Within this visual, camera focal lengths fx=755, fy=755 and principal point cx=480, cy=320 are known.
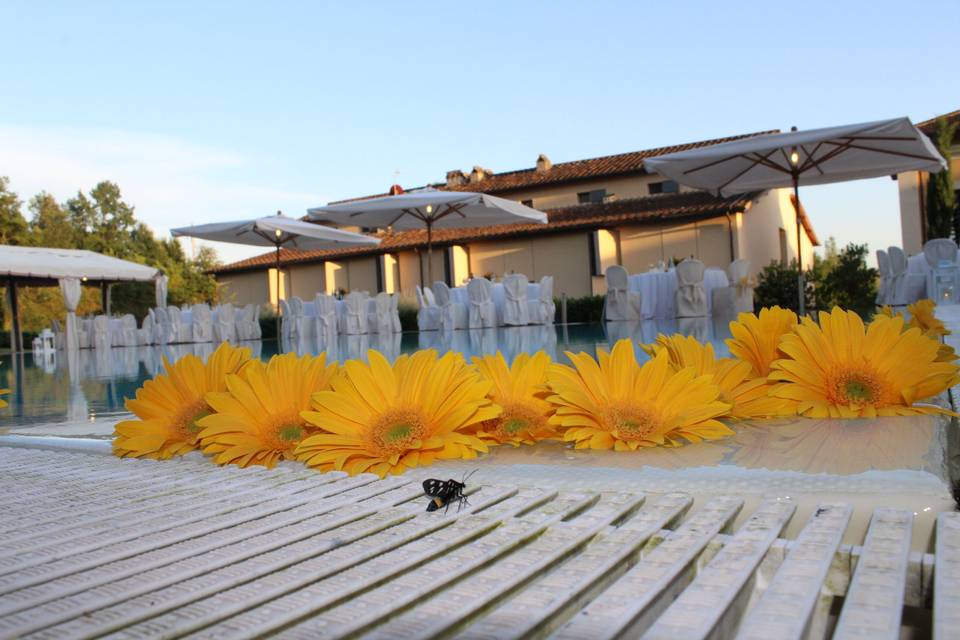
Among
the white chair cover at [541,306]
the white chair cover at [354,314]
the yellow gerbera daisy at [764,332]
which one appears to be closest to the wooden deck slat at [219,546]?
the yellow gerbera daisy at [764,332]

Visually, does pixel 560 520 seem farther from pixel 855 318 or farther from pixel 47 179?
pixel 47 179

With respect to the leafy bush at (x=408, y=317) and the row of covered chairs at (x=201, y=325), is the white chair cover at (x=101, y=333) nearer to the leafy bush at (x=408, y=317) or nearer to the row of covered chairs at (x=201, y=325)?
the row of covered chairs at (x=201, y=325)

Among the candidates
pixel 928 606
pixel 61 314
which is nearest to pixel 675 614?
pixel 928 606

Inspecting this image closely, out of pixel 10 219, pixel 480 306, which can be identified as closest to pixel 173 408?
pixel 480 306

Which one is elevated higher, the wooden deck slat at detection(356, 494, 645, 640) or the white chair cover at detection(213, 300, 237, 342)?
the white chair cover at detection(213, 300, 237, 342)

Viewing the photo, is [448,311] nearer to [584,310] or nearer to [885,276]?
[584,310]

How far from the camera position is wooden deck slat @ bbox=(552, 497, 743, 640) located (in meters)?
0.62

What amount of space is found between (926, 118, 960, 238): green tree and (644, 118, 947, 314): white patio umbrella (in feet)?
27.3

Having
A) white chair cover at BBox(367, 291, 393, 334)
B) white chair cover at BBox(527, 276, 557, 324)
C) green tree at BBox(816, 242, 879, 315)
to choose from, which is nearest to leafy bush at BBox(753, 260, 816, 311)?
green tree at BBox(816, 242, 879, 315)

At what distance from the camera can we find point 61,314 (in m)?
31.4

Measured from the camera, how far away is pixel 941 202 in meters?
17.1

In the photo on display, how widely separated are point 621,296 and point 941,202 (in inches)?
358

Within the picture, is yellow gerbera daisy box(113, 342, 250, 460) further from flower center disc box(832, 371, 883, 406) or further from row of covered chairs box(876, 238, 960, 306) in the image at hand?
row of covered chairs box(876, 238, 960, 306)

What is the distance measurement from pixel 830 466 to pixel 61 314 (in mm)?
35119
